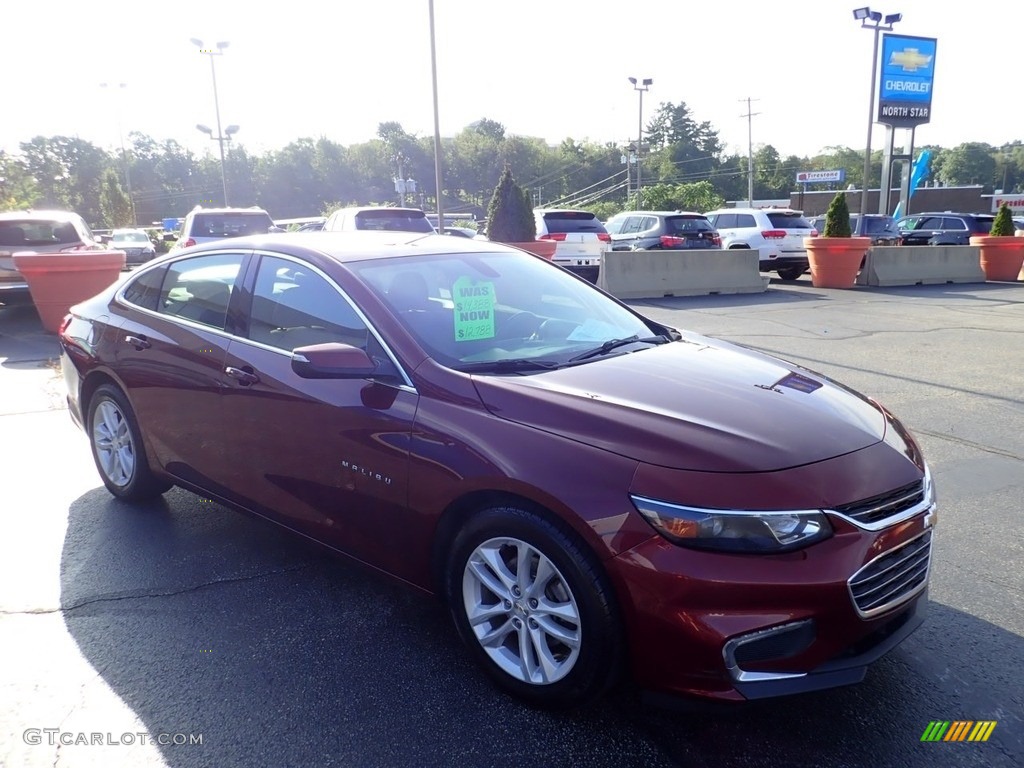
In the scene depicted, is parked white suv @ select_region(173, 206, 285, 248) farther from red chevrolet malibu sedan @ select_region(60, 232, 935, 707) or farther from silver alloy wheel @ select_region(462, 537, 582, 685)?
silver alloy wheel @ select_region(462, 537, 582, 685)

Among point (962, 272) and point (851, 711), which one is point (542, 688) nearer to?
point (851, 711)

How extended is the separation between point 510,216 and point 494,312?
11.6 m

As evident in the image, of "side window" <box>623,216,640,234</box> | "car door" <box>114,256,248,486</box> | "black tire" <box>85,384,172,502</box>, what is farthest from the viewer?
"side window" <box>623,216,640,234</box>

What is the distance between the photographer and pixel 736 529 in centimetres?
234

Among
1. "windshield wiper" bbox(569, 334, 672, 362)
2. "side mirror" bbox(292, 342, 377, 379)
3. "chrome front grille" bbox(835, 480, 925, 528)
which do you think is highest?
"side mirror" bbox(292, 342, 377, 379)

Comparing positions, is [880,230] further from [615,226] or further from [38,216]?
[38,216]

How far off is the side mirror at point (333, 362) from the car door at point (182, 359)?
887mm

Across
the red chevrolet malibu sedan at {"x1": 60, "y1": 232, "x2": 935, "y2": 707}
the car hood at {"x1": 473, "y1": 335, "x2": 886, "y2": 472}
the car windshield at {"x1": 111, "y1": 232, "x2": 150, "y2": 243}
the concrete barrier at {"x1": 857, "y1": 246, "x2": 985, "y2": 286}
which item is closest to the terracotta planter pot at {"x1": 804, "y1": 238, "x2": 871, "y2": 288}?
the concrete barrier at {"x1": 857, "y1": 246, "x2": 985, "y2": 286}

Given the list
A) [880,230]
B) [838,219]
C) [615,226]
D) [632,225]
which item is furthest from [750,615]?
[880,230]

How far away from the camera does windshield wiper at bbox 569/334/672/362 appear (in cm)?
335

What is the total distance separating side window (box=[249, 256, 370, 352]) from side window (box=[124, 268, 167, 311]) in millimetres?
1015

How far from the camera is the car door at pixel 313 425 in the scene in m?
3.02

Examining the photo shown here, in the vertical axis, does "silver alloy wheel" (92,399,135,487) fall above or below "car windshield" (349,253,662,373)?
below

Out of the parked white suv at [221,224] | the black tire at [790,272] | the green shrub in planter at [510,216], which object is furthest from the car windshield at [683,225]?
the parked white suv at [221,224]
